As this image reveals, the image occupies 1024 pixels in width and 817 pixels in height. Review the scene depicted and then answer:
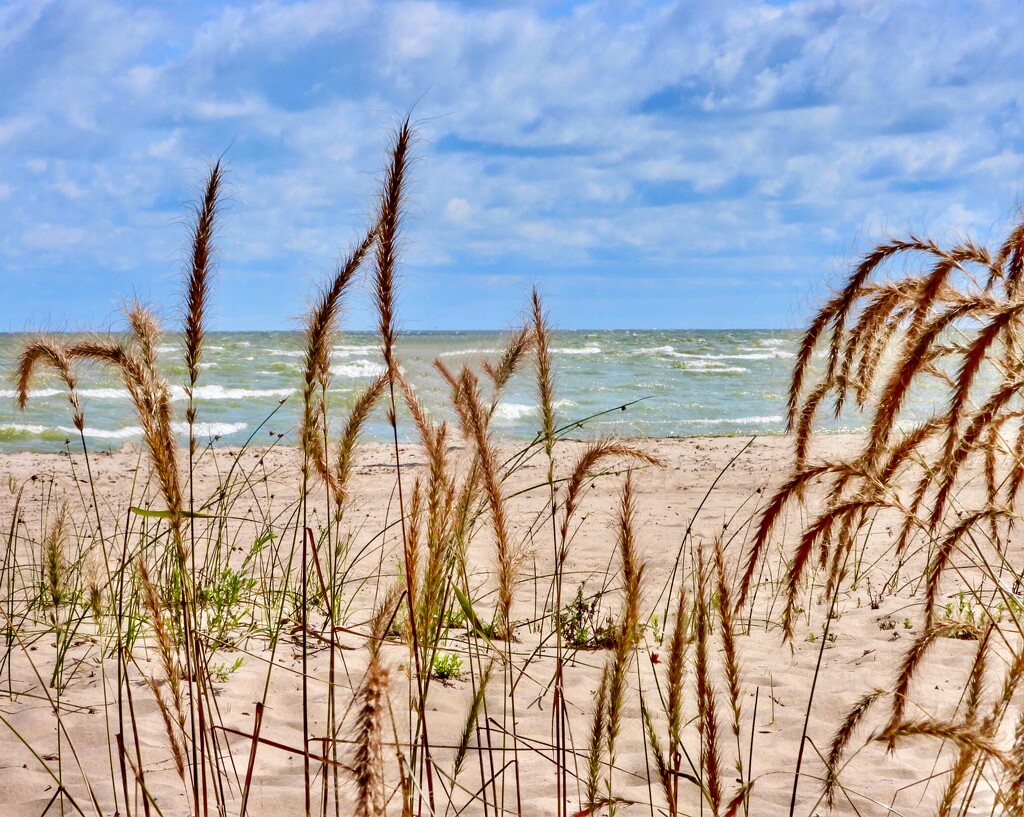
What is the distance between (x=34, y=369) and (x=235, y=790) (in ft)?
4.36

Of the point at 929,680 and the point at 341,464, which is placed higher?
the point at 341,464

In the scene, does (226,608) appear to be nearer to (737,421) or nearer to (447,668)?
(447,668)

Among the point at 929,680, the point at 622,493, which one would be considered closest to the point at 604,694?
the point at 622,493

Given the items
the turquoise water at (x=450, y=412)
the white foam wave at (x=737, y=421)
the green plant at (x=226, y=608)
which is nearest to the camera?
the green plant at (x=226, y=608)

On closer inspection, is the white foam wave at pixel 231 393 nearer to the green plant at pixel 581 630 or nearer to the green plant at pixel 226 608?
the green plant at pixel 226 608

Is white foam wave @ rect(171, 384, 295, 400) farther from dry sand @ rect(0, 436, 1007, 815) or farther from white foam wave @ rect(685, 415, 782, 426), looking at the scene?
dry sand @ rect(0, 436, 1007, 815)

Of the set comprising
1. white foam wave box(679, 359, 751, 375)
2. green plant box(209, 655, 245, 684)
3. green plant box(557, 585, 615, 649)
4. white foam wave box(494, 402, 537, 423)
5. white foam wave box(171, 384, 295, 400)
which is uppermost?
white foam wave box(679, 359, 751, 375)

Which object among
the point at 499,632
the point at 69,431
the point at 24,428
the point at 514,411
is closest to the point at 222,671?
the point at 499,632

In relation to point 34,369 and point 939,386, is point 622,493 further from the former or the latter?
point 939,386

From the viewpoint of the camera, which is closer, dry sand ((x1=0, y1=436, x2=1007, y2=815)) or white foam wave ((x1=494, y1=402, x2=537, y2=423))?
dry sand ((x1=0, y1=436, x2=1007, y2=815))

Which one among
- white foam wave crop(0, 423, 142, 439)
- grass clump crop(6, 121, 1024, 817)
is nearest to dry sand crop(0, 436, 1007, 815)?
grass clump crop(6, 121, 1024, 817)

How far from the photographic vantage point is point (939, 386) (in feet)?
11.0

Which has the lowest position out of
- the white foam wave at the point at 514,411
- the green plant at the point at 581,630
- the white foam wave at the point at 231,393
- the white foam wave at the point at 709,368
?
the green plant at the point at 581,630

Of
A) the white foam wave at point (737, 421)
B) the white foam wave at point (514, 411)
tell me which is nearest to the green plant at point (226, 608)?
the white foam wave at point (514, 411)
